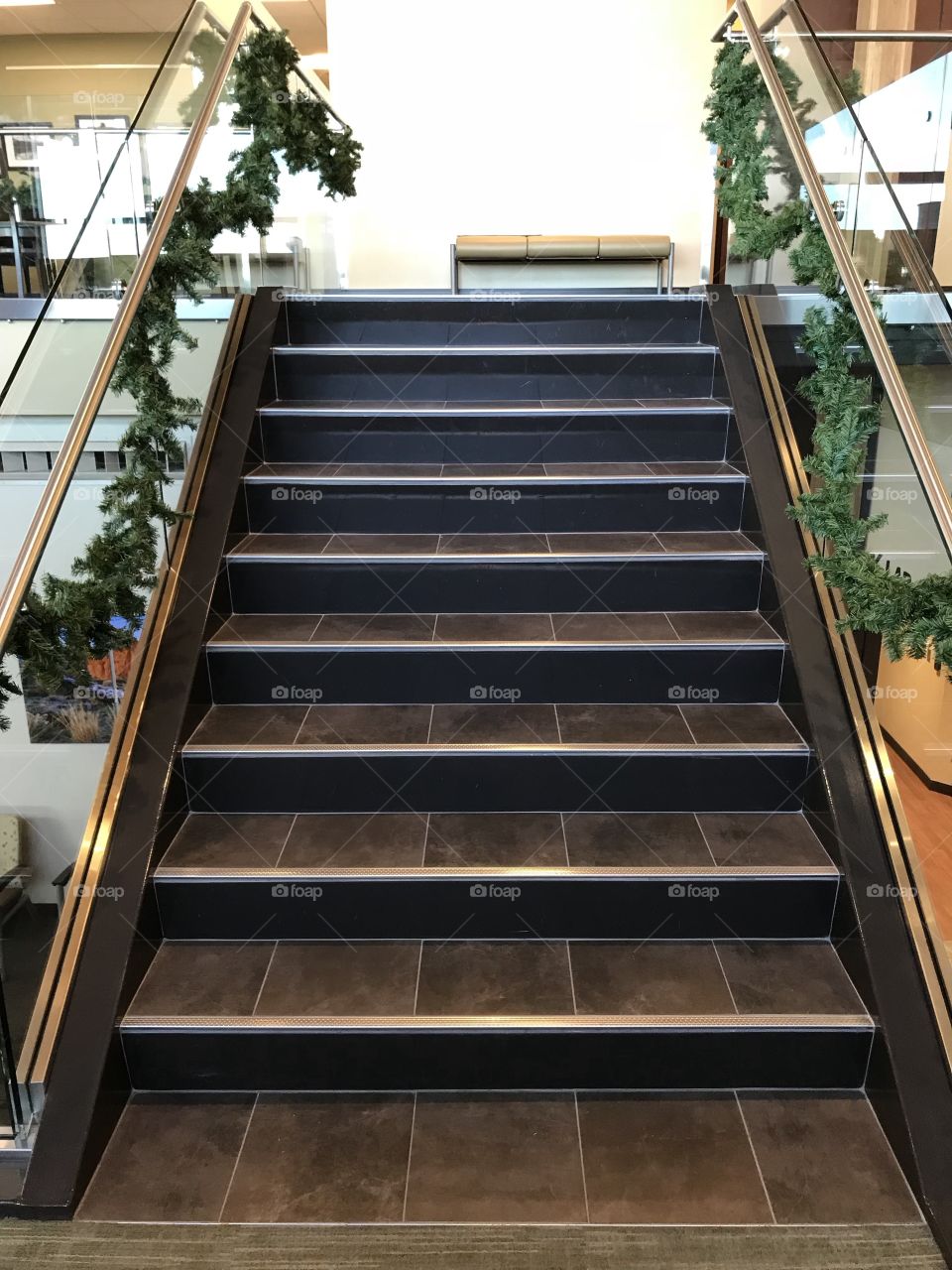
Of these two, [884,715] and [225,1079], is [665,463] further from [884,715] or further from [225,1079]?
[884,715]

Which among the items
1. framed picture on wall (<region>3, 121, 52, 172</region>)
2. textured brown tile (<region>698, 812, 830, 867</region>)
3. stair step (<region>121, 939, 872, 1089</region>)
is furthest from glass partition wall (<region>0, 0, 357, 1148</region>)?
framed picture on wall (<region>3, 121, 52, 172</region>)

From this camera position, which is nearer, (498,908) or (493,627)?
(498,908)

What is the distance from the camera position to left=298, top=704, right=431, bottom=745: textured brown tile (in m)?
2.71

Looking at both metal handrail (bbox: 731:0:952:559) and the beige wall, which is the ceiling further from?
metal handrail (bbox: 731:0:952:559)

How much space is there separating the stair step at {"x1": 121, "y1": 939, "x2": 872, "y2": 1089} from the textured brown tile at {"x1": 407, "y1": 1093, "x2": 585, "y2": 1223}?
0.18ft

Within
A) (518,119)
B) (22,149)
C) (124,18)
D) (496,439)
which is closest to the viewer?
(496,439)

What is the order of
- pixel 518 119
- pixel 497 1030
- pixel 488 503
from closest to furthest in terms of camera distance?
pixel 497 1030, pixel 488 503, pixel 518 119

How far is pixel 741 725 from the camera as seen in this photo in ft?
9.12

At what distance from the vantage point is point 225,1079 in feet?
7.31

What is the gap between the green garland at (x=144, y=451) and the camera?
2.26 metres

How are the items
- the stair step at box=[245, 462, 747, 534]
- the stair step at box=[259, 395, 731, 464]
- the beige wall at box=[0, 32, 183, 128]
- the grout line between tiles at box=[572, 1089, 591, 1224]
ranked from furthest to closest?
the beige wall at box=[0, 32, 183, 128], the stair step at box=[259, 395, 731, 464], the stair step at box=[245, 462, 747, 534], the grout line between tiles at box=[572, 1089, 591, 1224]

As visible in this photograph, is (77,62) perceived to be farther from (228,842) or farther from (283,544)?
(228,842)

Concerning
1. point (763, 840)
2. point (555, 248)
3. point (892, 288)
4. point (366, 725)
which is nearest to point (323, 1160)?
point (366, 725)

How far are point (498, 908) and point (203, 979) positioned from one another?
73 cm
